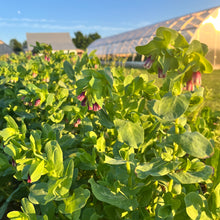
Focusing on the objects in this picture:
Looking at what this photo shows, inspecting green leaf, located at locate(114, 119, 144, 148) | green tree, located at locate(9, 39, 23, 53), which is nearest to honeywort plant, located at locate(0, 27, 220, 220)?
green leaf, located at locate(114, 119, 144, 148)

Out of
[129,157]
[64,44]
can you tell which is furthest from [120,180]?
[64,44]

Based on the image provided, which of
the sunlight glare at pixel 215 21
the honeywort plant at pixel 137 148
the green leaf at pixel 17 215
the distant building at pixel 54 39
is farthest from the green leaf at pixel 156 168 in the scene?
the distant building at pixel 54 39

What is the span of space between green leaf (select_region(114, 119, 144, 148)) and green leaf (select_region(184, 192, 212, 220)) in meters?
0.28

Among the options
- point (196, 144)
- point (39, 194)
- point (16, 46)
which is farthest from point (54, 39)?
point (196, 144)

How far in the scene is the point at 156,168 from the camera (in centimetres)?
89

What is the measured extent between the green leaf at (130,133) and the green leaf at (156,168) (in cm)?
10

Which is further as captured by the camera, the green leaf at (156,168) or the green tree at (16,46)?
the green tree at (16,46)

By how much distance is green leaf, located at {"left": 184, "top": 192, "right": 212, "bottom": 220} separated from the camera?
2.68 ft

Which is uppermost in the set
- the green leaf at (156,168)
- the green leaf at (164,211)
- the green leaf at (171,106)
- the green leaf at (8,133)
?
the green leaf at (171,106)

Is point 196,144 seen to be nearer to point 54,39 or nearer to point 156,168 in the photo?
point 156,168

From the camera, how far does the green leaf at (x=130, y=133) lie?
864 millimetres

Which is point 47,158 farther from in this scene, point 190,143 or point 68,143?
point 190,143

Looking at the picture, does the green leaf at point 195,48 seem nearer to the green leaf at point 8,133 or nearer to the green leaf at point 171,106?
the green leaf at point 171,106

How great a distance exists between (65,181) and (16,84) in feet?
7.29
